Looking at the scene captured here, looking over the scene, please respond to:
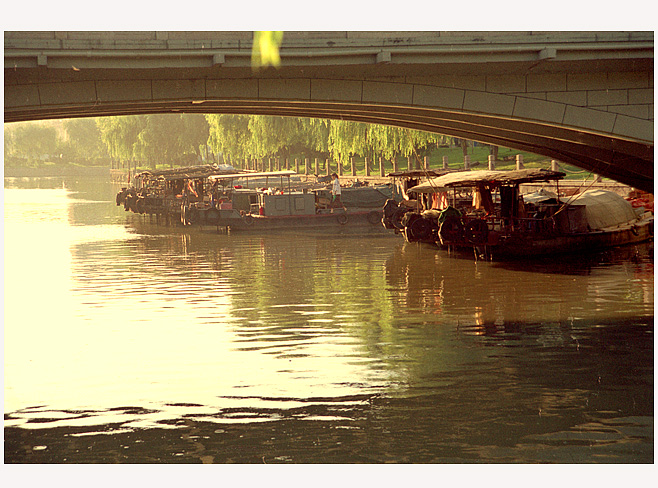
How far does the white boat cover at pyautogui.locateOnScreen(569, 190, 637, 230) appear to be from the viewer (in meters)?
28.0

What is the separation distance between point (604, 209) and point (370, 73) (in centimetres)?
1335

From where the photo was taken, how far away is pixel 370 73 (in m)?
18.0

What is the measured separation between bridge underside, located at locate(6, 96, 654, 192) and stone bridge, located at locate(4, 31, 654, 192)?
0.30m

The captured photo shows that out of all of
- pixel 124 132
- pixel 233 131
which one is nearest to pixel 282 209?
pixel 233 131

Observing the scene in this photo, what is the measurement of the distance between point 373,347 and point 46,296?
8760 millimetres

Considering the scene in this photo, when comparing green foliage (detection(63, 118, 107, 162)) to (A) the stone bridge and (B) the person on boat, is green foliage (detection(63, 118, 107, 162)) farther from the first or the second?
(A) the stone bridge

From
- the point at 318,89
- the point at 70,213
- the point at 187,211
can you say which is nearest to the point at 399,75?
the point at 318,89

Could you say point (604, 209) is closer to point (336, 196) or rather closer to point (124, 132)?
point (336, 196)

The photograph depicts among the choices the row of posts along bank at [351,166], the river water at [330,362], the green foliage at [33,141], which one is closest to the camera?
the river water at [330,362]

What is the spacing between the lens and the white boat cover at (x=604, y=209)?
28.0m

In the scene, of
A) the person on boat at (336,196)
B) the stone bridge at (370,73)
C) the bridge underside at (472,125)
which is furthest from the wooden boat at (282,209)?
the stone bridge at (370,73)

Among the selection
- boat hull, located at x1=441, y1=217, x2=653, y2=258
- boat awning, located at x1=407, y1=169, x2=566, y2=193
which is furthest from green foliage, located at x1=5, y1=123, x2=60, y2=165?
boat hull, located at x1=441, y1=217, x2=653, y2=258

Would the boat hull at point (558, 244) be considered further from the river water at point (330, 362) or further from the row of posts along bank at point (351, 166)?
the row of posts along bank at point (351, 166)

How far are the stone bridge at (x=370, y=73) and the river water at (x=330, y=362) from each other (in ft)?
13.1
